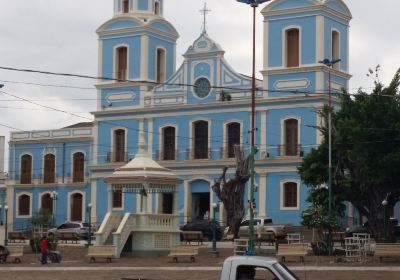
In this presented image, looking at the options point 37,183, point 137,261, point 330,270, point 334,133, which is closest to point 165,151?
point 37,183

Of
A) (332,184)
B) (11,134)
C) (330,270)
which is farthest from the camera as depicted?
(11,134)

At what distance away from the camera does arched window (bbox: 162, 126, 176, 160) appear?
190 ft

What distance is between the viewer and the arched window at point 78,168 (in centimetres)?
6297

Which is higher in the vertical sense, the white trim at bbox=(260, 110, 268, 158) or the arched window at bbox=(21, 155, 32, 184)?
the white trim at bbox=(260, 110, 268, 158)

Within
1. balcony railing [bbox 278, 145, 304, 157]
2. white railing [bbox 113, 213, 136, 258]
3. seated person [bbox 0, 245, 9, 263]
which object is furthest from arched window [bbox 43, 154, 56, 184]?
seated person [bbox 0, 245, 9, 263]

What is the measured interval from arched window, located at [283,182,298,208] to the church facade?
8 centimetres

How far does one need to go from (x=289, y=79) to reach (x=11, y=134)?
22.3 meters

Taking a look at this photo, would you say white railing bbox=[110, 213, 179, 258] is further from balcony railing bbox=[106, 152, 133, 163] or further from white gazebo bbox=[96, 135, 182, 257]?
balcony railing bbox=[106, 152, 133, 163]

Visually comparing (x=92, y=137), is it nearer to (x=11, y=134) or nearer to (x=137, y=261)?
(x=11, y=134)

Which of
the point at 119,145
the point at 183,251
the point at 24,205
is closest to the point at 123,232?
the point at 183,251

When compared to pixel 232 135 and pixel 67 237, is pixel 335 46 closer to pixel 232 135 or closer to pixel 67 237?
pixel 232 135

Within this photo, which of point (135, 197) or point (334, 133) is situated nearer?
point (334, 133)

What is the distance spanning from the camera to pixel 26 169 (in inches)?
2576

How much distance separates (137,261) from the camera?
1363 inches
